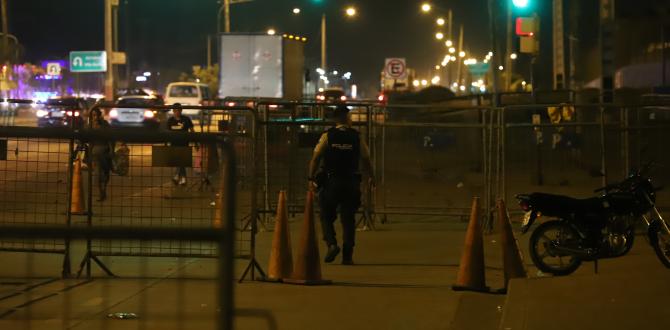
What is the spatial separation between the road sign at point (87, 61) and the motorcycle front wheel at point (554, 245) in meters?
41.5

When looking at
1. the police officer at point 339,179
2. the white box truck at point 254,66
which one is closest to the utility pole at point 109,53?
the white box truck at point 254,66

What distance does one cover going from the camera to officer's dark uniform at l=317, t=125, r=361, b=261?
9.90 meters

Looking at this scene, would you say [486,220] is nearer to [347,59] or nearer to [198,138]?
[198,138]

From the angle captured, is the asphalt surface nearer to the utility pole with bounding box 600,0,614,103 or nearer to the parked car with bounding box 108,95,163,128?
the utility pole with bounding box 600,0,614,103

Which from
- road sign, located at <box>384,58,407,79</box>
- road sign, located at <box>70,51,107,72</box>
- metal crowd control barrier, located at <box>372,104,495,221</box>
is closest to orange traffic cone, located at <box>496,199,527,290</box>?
metal crowd control barrier, located at <box>372,104,495,221</box>

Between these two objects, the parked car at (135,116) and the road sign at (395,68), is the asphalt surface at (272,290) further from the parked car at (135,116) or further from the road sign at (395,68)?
the road sign at (395,68)

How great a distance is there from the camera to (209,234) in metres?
3.60

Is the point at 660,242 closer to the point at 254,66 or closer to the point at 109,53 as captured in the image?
the point at 254,66

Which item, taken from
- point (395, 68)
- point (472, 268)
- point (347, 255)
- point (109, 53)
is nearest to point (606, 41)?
point (395, 68)

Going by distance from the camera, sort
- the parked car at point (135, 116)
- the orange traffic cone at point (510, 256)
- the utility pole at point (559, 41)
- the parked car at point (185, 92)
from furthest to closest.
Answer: the parked car at point (185, 92) → the parked car at point (135, 116) → the utility pole at point (559, 41) → the orange traffic cone at point (510, 256)

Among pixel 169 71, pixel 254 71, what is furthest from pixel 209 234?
pixel 169 71

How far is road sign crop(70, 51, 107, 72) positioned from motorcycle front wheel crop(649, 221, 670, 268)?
4209 cm

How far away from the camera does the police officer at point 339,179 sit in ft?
32.5

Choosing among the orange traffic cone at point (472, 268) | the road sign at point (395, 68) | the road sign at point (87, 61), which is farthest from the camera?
the road sign at point (87, 61)
